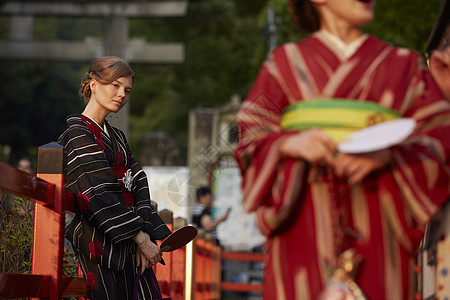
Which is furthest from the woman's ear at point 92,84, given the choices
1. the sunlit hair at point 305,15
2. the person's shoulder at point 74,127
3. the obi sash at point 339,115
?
the obi sash at point 339,115

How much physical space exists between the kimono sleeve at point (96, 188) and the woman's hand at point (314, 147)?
1.79m

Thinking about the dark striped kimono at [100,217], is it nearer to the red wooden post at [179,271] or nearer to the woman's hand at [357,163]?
the woman's hand at [357,163]

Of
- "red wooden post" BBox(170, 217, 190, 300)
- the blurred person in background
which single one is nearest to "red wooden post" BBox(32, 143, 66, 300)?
"red wooden post" BBox(170, 217, 190, 300)

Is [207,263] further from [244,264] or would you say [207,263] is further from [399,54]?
[399,54]

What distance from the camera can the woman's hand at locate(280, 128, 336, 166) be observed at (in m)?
2.85

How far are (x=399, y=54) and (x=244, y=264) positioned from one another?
12874 millimetres

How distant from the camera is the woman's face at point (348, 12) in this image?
125 inches

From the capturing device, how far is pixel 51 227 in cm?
432

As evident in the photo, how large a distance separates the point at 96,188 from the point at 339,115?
74.4 inches

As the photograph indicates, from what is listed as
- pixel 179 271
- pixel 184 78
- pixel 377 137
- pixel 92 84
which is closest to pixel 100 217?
pixel 92 84

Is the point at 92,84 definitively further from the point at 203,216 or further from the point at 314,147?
the point at 203,216

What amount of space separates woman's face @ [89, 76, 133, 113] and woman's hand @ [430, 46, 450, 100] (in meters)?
1.91

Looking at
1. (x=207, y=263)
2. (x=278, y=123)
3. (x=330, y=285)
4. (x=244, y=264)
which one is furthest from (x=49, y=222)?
(x=244, y=264)

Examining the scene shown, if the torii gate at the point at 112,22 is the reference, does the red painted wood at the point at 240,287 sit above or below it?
below
